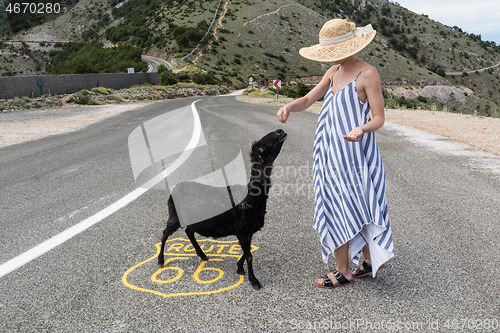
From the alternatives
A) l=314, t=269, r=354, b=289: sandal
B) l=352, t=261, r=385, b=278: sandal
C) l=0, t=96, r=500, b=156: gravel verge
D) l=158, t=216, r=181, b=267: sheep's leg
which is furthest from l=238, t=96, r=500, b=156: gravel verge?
l=158, t=216, r=181, b=267: sheep's leg

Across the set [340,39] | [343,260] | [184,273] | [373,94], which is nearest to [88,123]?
[184,273]

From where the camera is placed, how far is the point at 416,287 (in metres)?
3.11

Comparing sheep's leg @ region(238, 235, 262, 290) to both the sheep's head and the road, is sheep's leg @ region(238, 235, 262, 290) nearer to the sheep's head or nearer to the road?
the road

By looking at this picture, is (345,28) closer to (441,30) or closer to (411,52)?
(411,52)

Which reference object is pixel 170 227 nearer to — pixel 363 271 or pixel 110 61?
pixel 363 271

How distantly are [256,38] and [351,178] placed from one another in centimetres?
9838

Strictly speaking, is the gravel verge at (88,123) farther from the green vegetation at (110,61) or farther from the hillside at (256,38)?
the hillside at (256,38)

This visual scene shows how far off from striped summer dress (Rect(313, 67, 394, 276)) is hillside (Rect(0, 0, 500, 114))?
213 ft

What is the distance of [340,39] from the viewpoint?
3.04 m

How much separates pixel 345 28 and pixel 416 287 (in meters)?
2.22

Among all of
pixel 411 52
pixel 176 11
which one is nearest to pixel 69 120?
pixel 176 11

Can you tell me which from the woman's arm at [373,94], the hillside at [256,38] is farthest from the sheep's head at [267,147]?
the hillside at [256,38]

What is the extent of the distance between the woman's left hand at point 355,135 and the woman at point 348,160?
109mm

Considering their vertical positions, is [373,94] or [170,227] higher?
[373,94]
